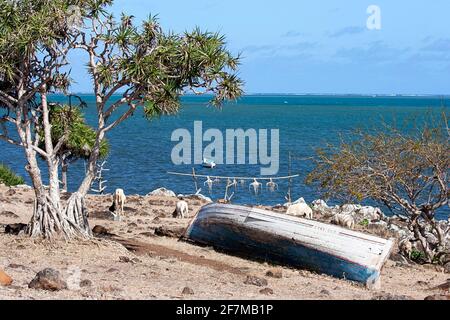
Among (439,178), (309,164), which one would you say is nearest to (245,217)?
(439,178)

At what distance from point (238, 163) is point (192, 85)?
181 ft

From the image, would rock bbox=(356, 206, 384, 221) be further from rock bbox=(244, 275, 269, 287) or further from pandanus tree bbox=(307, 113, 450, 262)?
rock bbox=(244, 275, 269, 287)

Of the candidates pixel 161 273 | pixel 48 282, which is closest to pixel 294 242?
pixel 161 273

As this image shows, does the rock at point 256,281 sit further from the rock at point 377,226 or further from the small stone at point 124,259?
the rock at point 377,226

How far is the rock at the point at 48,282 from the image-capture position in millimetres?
13156

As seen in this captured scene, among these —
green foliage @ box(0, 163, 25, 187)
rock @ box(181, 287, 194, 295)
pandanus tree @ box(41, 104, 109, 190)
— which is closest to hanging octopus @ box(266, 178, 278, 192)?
pandanus tree @ box(41, 104, 109, 190)

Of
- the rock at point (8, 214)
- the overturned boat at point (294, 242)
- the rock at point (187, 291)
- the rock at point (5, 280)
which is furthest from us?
the rock at point (8, 214)

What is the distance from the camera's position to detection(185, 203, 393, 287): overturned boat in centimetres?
1872

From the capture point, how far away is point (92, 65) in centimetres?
1917

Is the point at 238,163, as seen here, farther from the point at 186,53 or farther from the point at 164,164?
the point at 186,53

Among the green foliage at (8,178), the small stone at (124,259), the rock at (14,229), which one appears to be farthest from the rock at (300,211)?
the green foliage at (8,178)

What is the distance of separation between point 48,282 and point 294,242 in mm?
8075

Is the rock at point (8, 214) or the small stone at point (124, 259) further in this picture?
the rock at point (8, 214)

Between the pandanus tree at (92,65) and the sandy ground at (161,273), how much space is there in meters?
0.87
